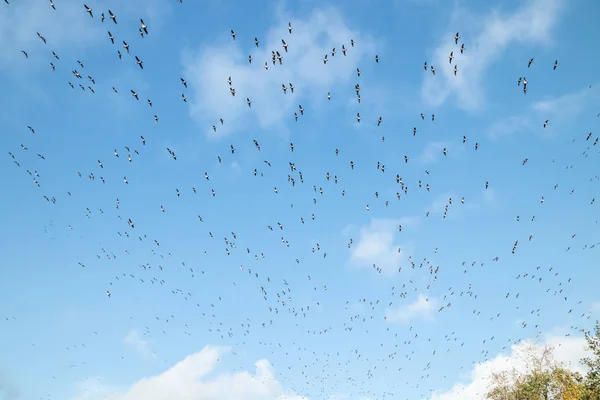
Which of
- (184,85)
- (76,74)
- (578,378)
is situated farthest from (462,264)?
(76,74)

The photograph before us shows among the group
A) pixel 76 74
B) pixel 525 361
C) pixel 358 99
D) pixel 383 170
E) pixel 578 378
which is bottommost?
pixel 578 378

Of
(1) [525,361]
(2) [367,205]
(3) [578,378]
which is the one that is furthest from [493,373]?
(2) [367,205]

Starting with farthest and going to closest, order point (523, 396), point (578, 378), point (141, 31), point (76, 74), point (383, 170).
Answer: point (523, 396), point (578, 378), point (383, 170), point (76, 74), point (141, 31)

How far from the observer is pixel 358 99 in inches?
945

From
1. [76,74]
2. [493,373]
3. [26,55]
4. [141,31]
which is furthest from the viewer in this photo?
[493,373]

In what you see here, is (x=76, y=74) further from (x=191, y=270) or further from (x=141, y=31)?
(x=191, y=270)

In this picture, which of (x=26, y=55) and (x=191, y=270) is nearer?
(x=26, y=55)

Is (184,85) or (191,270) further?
(191,270)

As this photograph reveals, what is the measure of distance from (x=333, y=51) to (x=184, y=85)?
454 inches

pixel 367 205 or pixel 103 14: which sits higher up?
pixel 103 14

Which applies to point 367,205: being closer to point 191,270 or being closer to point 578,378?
point 191,270

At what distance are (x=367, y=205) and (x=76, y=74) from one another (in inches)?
1041

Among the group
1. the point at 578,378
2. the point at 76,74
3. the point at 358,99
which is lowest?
the point at 578,378

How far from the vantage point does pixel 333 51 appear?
25.2 metres
